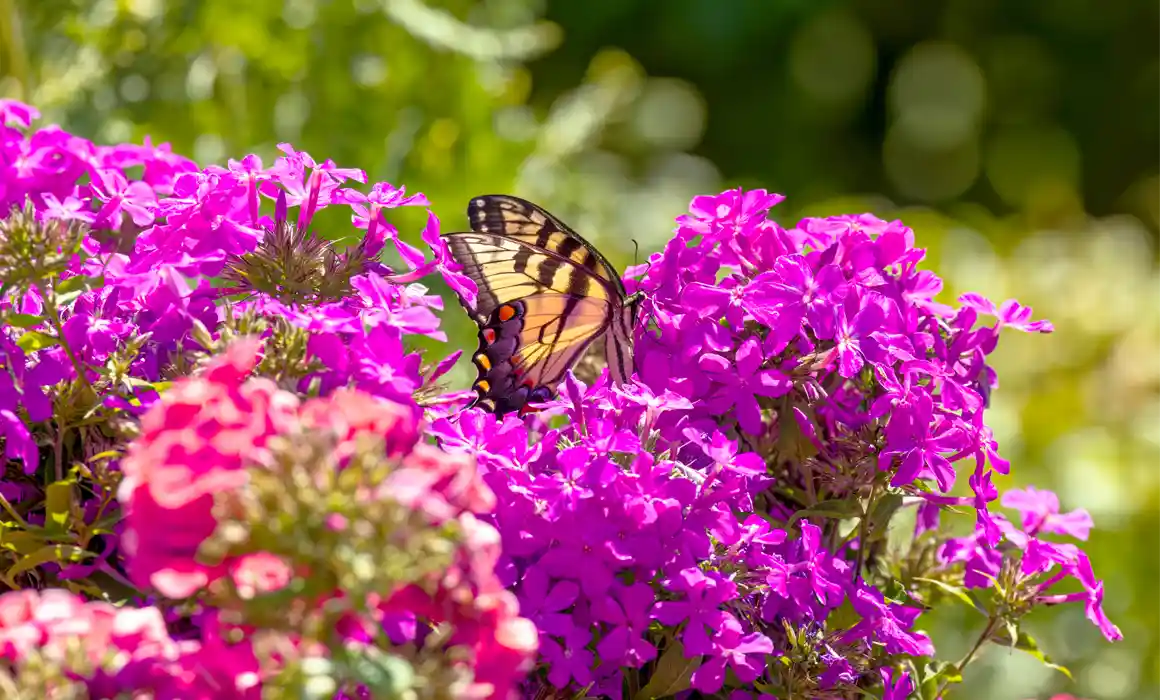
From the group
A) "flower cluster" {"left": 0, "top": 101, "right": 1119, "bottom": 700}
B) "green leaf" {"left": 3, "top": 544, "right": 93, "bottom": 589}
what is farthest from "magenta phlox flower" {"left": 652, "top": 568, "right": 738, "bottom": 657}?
"green leaf" {"left": 3, "top": 544, "right": 93, "bottom": 589}

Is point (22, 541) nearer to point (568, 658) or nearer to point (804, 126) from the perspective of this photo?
point (568, 658)

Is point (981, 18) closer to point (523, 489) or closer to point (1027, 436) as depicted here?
point (1027, 436)

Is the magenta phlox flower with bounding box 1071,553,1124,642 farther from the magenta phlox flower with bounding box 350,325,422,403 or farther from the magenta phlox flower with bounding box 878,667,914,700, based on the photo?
the magenta phlox flower with bounding box 350,325,422,403

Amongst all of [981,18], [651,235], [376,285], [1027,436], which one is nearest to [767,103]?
[981,18]

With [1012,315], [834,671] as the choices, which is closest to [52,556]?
[834,671]

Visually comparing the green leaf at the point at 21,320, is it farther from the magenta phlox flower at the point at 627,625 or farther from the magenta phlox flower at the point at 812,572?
the magenta phlox flower at the point at 812,572

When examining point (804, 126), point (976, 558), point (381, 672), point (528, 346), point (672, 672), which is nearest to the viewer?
point (381, 672)
